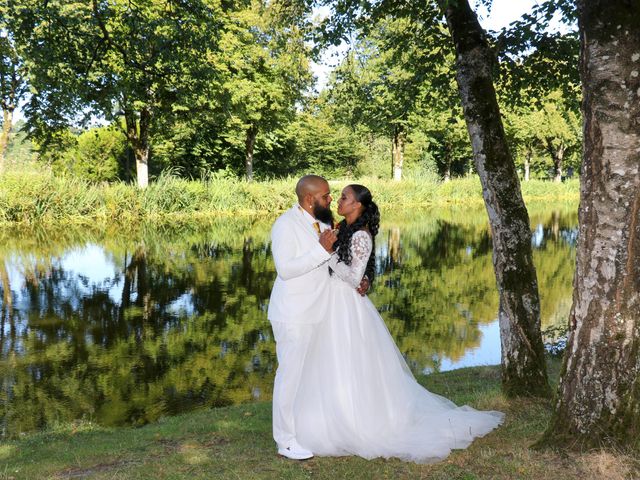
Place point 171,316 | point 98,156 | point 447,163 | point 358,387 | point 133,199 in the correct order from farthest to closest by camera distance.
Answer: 1. point 447,163
2. point 98,156
3. point 133,199
4. point 171,316
5. point 358,387

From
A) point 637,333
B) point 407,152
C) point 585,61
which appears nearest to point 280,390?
point 637,333

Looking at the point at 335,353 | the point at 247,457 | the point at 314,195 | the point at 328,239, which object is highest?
the point at 314,195

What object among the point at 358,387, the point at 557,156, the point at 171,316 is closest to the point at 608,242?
the point at 358,387

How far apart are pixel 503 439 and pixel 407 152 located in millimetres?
62314

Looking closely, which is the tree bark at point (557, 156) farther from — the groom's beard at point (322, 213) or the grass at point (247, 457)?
the groom's beard at point (322, 213)

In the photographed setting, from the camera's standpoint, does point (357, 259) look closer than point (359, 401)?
Yes

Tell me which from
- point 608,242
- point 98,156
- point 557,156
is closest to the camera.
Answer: point 608,242

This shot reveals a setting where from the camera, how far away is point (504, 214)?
5.99 meters

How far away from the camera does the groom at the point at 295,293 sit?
4893mm

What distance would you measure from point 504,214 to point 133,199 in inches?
1173

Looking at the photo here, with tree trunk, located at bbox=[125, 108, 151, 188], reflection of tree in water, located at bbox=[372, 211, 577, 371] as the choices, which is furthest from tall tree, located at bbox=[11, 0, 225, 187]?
tree trunk, located at bbox=[125, 108, 151, 188]

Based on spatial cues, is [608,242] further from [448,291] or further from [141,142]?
[141,142]

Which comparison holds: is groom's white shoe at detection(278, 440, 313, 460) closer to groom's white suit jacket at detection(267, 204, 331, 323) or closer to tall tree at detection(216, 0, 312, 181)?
groom's white suit jacket at detection(267, 204, 331, 323)

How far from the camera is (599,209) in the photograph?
4.16m
